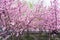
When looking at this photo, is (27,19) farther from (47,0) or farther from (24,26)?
(47,0)

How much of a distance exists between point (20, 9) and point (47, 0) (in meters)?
2.25

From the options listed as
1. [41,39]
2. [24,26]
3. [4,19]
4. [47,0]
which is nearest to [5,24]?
[4,19]

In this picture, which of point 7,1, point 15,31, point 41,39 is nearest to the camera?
point 7,1

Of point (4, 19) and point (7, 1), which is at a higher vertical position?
point (7, 1)

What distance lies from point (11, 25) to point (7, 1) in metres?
0.53

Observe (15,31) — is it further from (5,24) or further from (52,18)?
(52,18)

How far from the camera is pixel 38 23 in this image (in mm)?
4895

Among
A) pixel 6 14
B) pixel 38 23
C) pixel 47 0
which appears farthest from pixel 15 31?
pixel 47 0

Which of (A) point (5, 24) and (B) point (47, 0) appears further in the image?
(B) point (47, 0)

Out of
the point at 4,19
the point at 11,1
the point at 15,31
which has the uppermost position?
the point at 11,1

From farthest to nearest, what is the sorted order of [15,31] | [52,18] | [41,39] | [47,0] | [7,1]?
[47,0], [41,39], [52,18], [15,31], [7,1]

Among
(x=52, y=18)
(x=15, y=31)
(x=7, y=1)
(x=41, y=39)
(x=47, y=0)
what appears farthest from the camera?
(x=47, y=0)

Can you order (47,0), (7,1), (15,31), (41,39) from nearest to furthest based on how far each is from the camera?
(7,1) < (15,31) < (41,39) < (47,0)

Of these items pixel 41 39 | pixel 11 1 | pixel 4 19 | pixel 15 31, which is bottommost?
pixel 41 39
